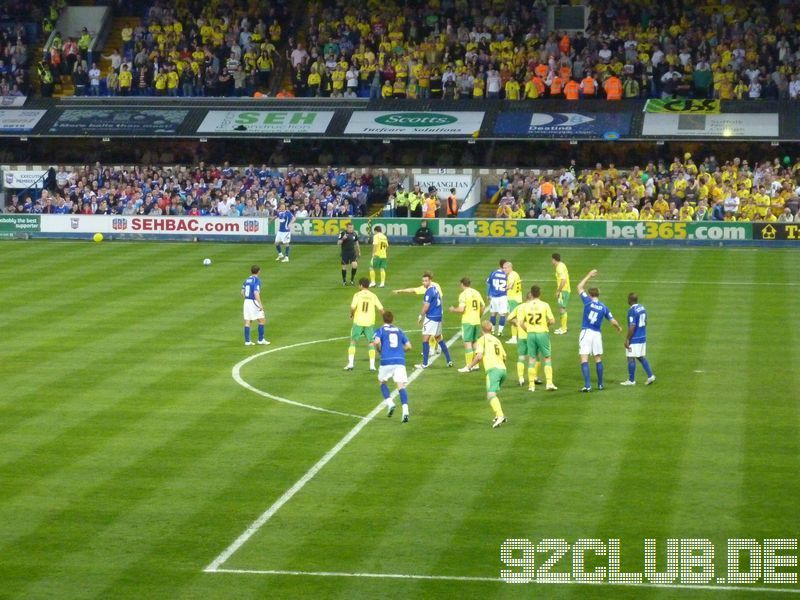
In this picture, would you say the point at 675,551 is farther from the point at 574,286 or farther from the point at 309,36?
the point at 309,36

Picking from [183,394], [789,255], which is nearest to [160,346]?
[183,394]

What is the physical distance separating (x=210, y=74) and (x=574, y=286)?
2984 cm

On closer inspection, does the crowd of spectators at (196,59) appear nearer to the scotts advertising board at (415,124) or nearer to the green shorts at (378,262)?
the scotts advertising board at (415,124)

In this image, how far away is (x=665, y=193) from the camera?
55094mm

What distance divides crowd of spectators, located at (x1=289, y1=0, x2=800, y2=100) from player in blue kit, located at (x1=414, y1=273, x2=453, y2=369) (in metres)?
33.6

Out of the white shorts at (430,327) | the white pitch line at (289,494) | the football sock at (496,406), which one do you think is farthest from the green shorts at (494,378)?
the white shorts at (430,327)

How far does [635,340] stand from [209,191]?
1355 inches

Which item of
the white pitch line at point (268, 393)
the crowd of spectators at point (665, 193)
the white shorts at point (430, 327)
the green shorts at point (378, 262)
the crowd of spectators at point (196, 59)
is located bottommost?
the white pitch line at point (268, 393)

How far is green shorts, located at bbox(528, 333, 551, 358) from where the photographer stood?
90.3ft

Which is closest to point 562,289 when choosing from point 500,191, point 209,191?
point 500,191

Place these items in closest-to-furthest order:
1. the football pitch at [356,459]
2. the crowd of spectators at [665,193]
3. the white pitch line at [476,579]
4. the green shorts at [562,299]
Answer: the white pitch line at [476,579], the football pitch at [356,459], the green shorts at [562,299], the crowd of spectators at [665,193]

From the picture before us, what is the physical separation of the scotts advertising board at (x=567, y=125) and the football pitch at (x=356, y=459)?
22055mm

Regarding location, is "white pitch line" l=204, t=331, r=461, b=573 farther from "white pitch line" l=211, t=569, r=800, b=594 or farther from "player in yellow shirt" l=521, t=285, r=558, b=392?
"player in yellow shirt" l=521, t=285, r=558, b=392

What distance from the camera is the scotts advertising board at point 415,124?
61.9 m
